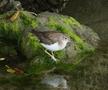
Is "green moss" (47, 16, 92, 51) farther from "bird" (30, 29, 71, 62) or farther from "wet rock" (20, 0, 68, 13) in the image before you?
"wet rock" (20, 0, 68, 13)

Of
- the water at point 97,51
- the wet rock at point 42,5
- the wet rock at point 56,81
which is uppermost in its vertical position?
the wet rock at point 42,5

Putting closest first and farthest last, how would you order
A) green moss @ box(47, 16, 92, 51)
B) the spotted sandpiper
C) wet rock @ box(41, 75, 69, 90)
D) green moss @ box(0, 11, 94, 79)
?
wet rock @ box(41, 75, 69, 90), the spotted sandpiper, green moss @ box(0, 11, 94, 79), green moss @ box(47, 16, 92, 51)

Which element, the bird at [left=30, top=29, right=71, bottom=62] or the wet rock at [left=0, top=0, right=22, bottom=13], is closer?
the bird at [left=30, top=29, right=71, bottom=62]

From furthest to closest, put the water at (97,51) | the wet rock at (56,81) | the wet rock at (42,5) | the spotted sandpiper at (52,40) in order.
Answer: the wet rock at (42,5) → the spotted sandpiper at (52,40) → the water at (97,51) → the wet rock at (56,81)

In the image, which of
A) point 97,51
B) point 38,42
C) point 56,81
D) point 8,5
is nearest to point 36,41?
point 38,42

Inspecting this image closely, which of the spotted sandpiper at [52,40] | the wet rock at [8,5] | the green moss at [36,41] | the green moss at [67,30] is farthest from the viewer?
the wet rock at [8,5]

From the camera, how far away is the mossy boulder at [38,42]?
10883mm

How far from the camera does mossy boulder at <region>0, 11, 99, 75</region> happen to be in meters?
10.9

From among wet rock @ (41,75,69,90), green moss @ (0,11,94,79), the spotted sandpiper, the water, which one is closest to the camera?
wet rock @ (41,75,69,90)

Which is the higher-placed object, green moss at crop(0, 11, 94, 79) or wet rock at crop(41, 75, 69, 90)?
green moss at crop(0, 11, 94, 79)

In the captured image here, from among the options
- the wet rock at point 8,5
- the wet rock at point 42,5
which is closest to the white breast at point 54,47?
the wet rock at point 8,5

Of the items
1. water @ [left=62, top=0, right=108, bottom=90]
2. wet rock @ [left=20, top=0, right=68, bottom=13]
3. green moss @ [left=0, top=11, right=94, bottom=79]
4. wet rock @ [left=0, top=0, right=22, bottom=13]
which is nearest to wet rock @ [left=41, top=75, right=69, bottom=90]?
water @ [left=62, top=0, right=108, bottom=90]

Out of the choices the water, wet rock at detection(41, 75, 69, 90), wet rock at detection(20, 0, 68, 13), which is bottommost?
wet rock at detection(41, 75, 69, 90)

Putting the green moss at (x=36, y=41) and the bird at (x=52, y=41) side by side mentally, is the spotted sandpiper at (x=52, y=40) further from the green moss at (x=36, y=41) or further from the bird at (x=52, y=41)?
the green moss at (x=36, y=41)
